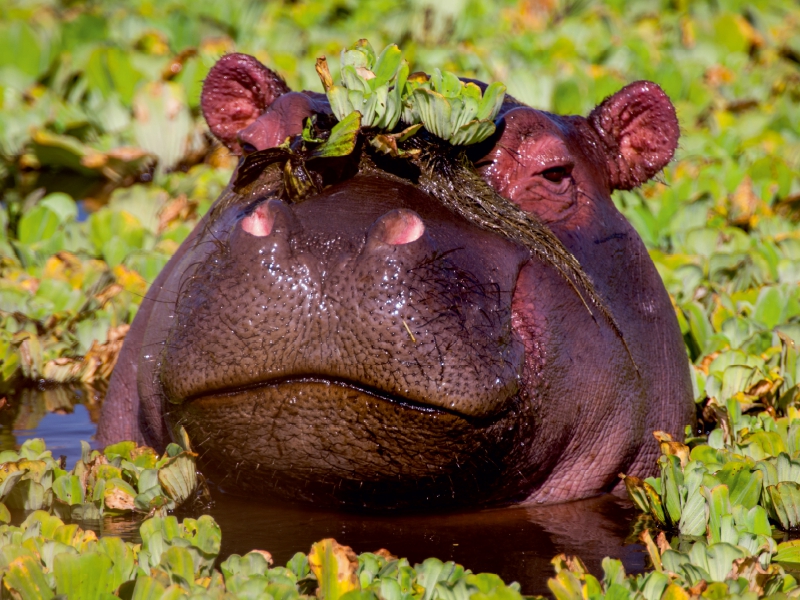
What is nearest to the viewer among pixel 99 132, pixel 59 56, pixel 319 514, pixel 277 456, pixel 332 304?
pixel 332 304

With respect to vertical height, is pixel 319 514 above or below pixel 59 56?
below

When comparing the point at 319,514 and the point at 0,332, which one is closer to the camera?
the point at 319,514

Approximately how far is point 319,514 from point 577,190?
1201 millimetres

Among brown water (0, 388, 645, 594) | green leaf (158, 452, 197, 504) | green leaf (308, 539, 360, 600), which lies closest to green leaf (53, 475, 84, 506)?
brown water (0, 388, 645, 594)

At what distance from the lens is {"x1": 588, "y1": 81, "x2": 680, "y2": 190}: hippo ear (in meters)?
3.70

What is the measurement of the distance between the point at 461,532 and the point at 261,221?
3.09 ft

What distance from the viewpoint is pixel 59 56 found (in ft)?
27.6

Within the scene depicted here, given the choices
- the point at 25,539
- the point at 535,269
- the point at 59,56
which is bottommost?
the point at 25,539

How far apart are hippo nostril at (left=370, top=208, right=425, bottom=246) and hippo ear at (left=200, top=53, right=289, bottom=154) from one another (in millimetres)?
1179

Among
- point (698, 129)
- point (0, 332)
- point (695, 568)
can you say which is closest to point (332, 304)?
point (695, 568)

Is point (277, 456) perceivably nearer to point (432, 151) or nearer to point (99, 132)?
point (432, 151)

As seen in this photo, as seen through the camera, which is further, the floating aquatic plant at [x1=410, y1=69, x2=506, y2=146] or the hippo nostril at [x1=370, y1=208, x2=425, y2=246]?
the floating aquatic plant at [x1=410, y1=69, x2=506, y2=146]

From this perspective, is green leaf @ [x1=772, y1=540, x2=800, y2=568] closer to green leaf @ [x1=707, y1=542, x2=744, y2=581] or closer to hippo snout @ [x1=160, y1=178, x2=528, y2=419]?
green leaf @ [x1=707, y1=542, x2=744, y2=581]

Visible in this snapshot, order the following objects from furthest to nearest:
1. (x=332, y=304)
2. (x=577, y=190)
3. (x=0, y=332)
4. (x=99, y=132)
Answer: (x=99, y=132) → (x=0, y=332) → (x=577, y=190) → (x=332, y=304)
